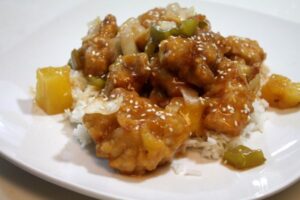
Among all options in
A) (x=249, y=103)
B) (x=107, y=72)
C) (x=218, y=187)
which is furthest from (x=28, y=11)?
(x=218, y=187)

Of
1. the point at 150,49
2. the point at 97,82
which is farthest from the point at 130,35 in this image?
the point at 97,82

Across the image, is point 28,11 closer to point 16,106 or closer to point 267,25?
point 16,106

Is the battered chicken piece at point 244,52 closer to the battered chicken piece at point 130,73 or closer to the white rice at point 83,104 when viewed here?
the battered chicken piece at point 130,73

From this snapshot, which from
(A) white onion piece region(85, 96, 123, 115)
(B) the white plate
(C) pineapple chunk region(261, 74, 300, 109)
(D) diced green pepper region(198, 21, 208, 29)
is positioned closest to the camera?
(B) the white plate

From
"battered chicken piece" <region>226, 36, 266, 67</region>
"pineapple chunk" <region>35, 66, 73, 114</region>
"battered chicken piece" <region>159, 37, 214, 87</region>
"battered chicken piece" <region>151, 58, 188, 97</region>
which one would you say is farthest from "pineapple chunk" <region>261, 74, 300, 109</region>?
"pineapple chunk" <region>35, 66, 73, 114</region>

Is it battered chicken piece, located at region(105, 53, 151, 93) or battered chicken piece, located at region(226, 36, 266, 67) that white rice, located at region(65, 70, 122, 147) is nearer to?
battered chicken piece, located at region(105, 53, 151, 93)

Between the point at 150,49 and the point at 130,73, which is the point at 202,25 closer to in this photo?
the point at 150,49
